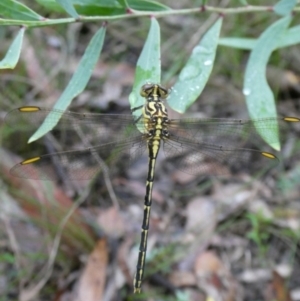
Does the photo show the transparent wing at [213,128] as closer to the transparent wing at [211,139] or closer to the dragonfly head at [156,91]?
the transparent wing at [211,139]

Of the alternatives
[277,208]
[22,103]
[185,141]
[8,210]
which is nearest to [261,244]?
[277,208]

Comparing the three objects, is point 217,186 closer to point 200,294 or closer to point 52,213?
point 200,294

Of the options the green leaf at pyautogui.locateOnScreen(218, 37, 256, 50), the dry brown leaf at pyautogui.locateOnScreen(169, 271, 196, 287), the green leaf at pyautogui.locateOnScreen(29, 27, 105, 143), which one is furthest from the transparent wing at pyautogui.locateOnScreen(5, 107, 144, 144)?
the dry brown leaf at pyautogui.locateOnScreen(169, 271, 196, 287)

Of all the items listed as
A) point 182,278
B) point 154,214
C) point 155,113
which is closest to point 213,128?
point 155,113

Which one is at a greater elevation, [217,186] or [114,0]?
[114,0]

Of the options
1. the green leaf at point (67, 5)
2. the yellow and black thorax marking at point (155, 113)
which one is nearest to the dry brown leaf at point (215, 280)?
the yellow and black thorax marking at point (155, 113)

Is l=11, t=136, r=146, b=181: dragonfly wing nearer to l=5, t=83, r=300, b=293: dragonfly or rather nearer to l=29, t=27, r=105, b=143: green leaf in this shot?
l=5, t=83, r=300, b=293: dragonfly
